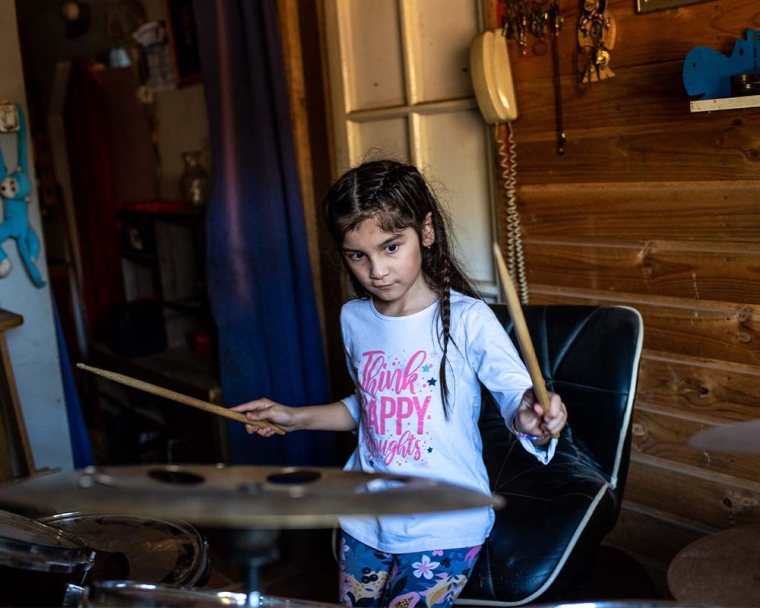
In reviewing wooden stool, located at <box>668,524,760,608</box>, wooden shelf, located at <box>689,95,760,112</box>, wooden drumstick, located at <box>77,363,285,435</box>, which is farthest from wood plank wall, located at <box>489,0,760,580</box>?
wooden drumstick, located at <box>77,363,285,435</box>

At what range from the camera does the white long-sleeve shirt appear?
1.40m

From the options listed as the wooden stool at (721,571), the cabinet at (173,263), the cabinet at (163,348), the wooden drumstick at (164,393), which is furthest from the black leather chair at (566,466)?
the cabinet at (173,263)

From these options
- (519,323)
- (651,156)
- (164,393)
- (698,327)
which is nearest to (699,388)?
(698,327)

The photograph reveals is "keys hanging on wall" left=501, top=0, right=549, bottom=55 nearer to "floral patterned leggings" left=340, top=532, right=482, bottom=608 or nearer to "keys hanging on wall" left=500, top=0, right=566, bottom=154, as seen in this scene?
"keys hanging on wall" left=500, top=0, right=566, bottom=154

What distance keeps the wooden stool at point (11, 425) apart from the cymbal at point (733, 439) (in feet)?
6.23

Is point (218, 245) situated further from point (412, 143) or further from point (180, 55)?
point (180, 55)

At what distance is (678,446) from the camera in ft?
6.25

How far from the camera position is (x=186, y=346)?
3.57 m

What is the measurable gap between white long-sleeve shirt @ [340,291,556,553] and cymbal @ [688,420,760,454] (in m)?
0.38

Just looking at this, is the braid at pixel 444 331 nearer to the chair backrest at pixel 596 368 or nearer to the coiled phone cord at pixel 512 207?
the chair backrest at pixel 596 368

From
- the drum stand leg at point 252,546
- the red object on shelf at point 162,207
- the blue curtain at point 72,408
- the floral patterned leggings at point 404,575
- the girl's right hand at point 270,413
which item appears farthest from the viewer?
the red object on shelf at point 162,207

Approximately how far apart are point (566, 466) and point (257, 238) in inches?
48.7

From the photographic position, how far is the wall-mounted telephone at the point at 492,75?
197 cm

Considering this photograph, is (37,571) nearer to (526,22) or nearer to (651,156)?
(651,156)
